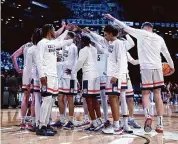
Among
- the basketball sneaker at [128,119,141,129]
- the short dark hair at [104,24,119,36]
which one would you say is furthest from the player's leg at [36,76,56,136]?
the basketball sneaker at [128,119,141,129]

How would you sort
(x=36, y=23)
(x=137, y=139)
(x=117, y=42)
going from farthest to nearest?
1. (x=36, y=23)
2. (x=117, y=42)
3. (x=137, y=139)

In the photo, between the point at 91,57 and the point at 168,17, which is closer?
the point at 91,57

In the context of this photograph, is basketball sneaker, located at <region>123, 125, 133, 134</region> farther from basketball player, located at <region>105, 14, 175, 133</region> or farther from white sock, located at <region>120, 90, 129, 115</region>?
basketball player, located at <region>105, 14, 175, 133</region>

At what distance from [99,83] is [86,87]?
0.93 ft

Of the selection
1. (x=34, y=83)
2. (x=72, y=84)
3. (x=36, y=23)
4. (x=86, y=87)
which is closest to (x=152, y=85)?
(x=86, y=87)

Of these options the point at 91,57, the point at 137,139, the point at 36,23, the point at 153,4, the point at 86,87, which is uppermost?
the point at 153,4

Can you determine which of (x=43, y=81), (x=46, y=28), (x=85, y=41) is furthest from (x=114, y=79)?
(x=46, y=28)

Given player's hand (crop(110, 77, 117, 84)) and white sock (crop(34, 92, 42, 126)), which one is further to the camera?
white sock (crop(34, 92, 42, 126))

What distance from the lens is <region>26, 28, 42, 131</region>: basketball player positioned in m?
6.39

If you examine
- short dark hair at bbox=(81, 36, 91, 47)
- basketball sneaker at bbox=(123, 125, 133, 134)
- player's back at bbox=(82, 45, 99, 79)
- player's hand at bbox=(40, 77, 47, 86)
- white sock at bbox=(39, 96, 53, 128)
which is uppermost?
short dark hair at bbox=(81, 36, 91, 47)

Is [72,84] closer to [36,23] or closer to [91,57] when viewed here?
[91,57]

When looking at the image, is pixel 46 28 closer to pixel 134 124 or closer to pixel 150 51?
pixel 150 51

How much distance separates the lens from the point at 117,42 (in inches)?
248

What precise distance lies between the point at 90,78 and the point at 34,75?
3.48ft
